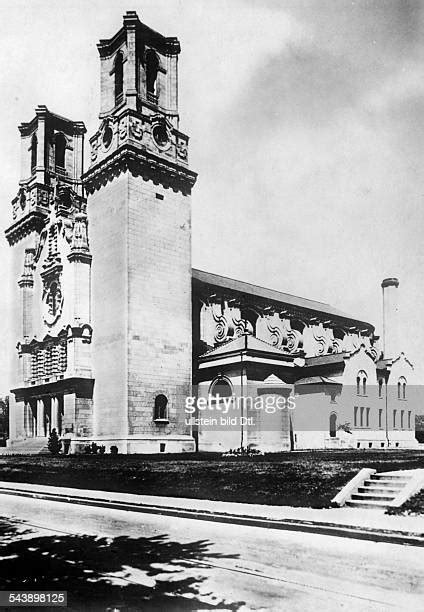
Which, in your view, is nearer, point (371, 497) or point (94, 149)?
point (371, 497)

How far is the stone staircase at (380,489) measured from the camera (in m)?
14.6

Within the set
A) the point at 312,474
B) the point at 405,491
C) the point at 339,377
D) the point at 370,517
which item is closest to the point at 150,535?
the point at 370,517

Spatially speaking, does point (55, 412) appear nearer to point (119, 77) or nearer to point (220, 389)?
point (220, 389)

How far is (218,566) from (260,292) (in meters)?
52.1

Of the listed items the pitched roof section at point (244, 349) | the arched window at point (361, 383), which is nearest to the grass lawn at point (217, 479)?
the pitched roof section at point (244, 349)

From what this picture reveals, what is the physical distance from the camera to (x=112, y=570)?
9.07m

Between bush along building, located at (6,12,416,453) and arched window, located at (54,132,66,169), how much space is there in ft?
7.25

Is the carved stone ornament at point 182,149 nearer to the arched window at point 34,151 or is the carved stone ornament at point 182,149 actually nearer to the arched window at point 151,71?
the arched window at point 151,71

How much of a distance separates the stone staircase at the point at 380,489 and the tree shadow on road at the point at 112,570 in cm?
539

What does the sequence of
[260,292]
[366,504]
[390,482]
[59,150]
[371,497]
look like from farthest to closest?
[260,292] < [59,150] < [390,482] < [371,497] < [366,504]

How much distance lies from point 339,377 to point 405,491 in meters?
32.8

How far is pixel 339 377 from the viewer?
154 feet

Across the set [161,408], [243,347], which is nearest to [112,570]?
[161,408]

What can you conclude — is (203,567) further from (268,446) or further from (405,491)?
(268,446)
